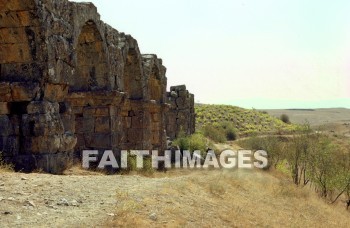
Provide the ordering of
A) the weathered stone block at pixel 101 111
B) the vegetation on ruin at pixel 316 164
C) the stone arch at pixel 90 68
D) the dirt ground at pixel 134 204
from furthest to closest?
the vegetation on ruin at pixel 316 164
the weathered stone block at pixel 101 111
the stone arch at pixel 90 68
the dirt ground at pixel 134 204

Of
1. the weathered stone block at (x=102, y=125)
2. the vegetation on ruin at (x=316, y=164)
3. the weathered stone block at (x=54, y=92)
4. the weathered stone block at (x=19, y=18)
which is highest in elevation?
the weathered stone block at (x=19, y=18)

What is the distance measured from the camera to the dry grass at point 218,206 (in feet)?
19.5

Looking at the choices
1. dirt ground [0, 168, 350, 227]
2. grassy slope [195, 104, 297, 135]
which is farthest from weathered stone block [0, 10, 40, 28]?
grassy slope [195, 104, 297, 135]

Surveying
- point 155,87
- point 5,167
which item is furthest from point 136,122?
point 5,167

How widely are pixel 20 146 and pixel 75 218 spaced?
151 inches

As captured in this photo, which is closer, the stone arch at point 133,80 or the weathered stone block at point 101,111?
the weathered stone block at point 101,111

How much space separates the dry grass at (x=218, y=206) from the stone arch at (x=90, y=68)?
4.50 metres

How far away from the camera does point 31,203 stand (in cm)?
554

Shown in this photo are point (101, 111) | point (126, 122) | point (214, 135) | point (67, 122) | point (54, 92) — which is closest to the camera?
point (54, 92)

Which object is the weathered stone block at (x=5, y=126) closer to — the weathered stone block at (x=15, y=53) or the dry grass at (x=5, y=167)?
the dry grass at (x=5, y=167)

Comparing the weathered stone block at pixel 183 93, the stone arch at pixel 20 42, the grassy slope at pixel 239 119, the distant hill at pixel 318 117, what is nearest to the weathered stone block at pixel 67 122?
the stone arch at pixel 20 42

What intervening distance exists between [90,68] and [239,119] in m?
36.7

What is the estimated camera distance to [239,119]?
47469 millimetres

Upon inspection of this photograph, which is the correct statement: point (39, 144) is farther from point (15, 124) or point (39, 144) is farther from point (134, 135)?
point (134, 135)
